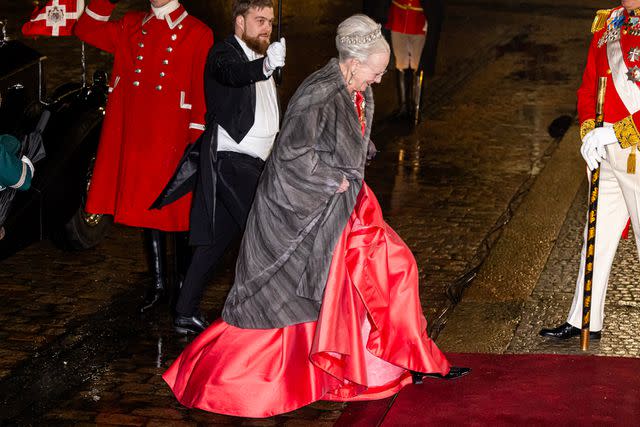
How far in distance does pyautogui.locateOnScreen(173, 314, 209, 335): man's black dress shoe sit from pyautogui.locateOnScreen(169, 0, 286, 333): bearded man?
0.42m

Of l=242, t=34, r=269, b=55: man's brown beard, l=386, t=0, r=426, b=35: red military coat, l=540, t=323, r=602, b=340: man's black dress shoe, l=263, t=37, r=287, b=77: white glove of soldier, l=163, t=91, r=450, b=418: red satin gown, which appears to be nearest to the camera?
l=163, t=91, r=450, b=418: red satin gown

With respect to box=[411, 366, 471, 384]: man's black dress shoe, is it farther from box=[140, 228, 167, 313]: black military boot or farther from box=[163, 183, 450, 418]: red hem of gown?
box=[140, 228, 167, 313]: black military boot

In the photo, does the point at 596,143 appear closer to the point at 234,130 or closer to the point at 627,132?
the point at 627,132

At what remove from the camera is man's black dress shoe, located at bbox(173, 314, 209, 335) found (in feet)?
20.5

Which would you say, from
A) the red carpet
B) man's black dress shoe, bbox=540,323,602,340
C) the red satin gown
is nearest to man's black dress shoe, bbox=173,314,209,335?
the red satin gown

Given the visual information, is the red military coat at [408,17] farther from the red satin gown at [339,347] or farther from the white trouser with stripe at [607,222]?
the red satin gown at [339,347]

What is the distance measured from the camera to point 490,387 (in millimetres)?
5562

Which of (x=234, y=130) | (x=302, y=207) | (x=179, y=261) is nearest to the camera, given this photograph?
(x=302, y=207)

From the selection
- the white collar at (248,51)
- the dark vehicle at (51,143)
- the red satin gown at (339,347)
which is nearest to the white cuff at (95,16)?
the dark vehicle at (51,143)

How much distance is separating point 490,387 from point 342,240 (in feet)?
3.31

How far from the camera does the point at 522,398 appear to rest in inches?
213

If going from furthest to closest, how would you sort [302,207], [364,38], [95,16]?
[95,16] → [302,207] → [364,38]

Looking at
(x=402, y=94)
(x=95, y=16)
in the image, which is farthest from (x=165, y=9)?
(x=402, y=94)

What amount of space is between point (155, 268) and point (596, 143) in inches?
98.0
